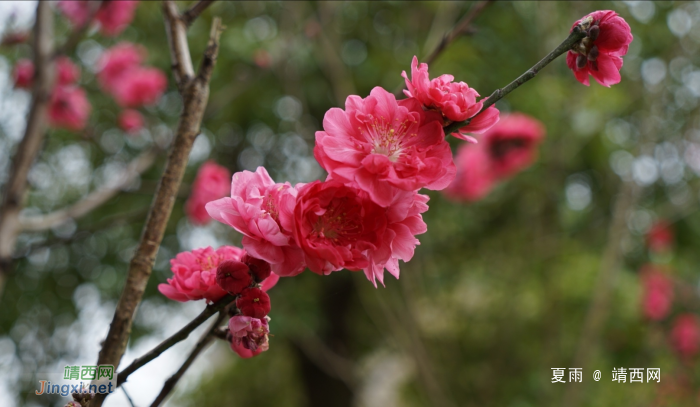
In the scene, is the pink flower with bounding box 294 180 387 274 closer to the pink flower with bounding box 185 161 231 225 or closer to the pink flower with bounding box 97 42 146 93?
the pink flower with bounding box 185 161 231 225

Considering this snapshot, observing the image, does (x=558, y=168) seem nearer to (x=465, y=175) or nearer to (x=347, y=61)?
(x=465, y=175)

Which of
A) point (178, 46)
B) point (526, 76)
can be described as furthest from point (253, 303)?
point (178, 46)

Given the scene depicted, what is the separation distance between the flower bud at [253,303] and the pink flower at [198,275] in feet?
0.14

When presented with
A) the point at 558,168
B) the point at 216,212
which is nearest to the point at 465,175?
the point at 558,168

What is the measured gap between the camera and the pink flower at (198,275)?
61 centimetres

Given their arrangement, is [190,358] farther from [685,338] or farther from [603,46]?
[685,338]

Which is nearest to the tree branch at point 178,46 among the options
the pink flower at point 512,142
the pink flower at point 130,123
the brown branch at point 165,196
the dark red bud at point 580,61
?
the brown branch at point 165,196

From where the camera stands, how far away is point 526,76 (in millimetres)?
564

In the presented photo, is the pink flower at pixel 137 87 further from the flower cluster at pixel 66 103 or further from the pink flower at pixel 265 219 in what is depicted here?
the pink flower at pixel 265 219

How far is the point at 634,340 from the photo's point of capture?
13.8ft

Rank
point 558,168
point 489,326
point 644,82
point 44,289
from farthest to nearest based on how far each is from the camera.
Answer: point 489,326 → point 44,289 → point 644,82 → point 558,168

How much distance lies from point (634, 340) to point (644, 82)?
2.29m

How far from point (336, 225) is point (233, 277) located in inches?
5.1

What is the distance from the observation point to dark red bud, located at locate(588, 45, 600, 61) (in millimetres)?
657
